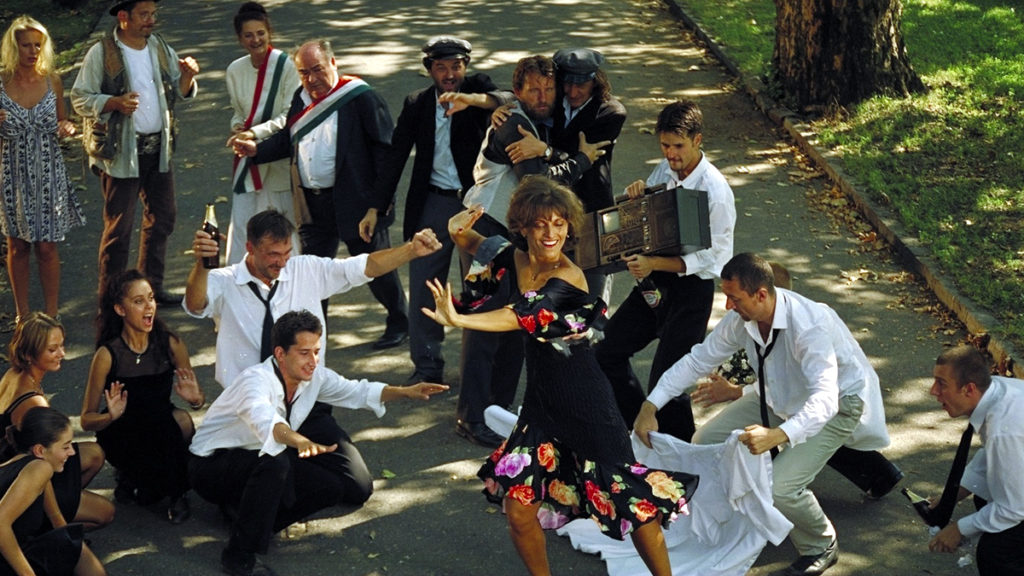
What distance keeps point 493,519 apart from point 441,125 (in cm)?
243

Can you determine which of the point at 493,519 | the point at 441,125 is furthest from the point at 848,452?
the point at 441,125

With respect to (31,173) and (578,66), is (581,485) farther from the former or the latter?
(31,173)

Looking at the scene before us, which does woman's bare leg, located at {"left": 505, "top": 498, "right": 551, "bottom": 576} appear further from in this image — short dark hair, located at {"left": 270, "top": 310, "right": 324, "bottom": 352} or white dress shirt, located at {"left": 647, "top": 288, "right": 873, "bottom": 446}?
short dark hair, located at {"left": 270, "top": 310, "right": 324, "bottom": 352}

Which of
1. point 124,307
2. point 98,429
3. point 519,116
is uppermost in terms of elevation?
point 519,116

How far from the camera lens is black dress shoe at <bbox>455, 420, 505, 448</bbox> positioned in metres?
7.53

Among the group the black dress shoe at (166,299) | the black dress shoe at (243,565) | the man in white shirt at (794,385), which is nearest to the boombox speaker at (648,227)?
the man in white shirt at (794,385)

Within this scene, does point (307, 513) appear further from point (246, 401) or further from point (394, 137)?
point (394, 137)

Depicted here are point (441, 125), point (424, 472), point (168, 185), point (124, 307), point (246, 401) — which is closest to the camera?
point (246, 401)

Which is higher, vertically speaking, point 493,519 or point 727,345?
point 727,345

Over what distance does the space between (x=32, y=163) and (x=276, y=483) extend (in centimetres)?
372

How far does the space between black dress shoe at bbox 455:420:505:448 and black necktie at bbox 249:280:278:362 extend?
50.9 inches

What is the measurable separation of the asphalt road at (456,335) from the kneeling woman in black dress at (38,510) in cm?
45

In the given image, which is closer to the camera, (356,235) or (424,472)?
(424,472)

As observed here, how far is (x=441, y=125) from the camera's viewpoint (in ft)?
26.2
